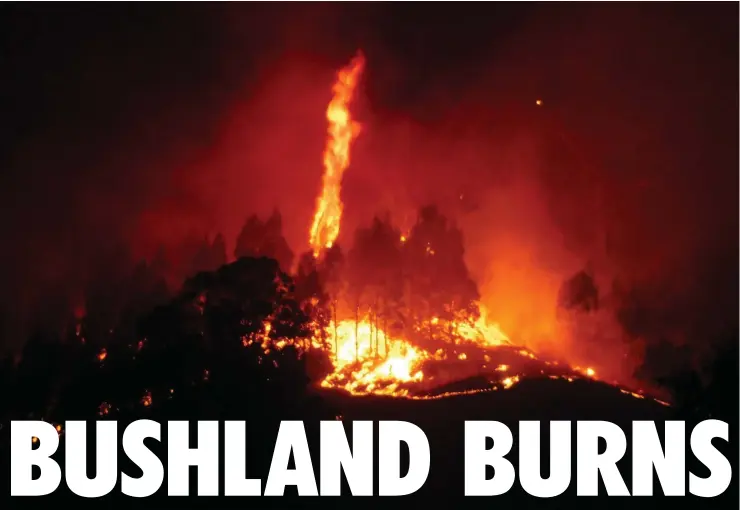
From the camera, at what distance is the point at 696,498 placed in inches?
1518

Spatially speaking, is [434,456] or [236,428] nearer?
[236,428]

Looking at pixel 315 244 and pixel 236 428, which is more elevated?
pixel 315 244

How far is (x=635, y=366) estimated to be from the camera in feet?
270

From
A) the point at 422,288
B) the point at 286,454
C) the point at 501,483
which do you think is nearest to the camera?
the point at 286,454

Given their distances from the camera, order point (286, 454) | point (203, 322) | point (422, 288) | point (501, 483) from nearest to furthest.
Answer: point (286, 454) → point (203, 322) → point (501, 483) → point (422, 288)

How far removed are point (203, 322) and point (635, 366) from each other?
186 ft


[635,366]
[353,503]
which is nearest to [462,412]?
[353,503]

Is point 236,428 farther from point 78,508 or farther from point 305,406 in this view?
point 78,508

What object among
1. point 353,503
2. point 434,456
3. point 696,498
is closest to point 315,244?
point 434,456

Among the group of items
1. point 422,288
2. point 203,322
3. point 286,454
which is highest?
point 422,288

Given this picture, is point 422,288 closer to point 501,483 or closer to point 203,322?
point 501,483

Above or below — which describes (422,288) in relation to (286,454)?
above

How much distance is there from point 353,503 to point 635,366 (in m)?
50.9

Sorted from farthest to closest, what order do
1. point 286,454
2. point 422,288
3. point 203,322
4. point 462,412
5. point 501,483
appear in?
point 422,288, point 462,412, point 501,483, point 203,322, point 286,454
